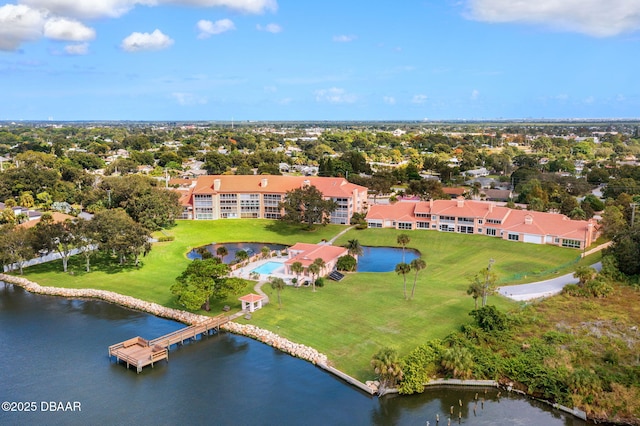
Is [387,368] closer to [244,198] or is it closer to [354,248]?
[354,248]

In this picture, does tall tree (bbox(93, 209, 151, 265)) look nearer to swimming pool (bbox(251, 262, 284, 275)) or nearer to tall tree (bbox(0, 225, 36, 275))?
tall tree (bbox(0, 225, 36, 275))

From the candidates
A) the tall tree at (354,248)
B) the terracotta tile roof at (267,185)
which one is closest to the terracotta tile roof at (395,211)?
the terracotta tile roof at (267,185)

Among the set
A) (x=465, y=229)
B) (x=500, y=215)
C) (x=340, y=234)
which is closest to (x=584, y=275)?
(x=500, y=215)

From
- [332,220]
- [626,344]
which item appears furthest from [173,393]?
[332,220]

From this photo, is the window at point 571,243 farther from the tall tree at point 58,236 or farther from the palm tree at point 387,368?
the tall tree at point 58,236

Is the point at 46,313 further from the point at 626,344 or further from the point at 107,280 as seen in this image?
the point at 626,344

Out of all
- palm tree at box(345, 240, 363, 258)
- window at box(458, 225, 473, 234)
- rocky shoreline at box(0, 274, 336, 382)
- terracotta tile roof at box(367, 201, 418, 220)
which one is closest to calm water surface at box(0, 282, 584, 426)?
rocky shoreline at box(0, 274, 336, 382)
